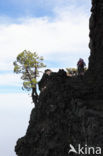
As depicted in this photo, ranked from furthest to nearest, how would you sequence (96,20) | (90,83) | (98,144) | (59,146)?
1. (96,20)
2. (90,83)
3. (59,146)
4. (98,144)

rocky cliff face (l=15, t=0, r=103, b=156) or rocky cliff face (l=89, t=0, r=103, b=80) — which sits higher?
rocky cliff face (l=89, t=0, r=103, b=80)

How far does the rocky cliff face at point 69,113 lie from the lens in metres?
31.1

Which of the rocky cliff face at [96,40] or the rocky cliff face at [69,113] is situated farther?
the rocky cliff face at [96,40]

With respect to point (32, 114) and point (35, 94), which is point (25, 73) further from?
point (32, 114)

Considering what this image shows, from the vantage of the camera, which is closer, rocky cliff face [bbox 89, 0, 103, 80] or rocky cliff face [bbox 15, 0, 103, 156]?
rocky cliff face [bbox 15, 0, 103, 156]

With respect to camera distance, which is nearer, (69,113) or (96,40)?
(69,113)

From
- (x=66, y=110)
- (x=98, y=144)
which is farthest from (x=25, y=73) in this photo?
(x=98, y=144)

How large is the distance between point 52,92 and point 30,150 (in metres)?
10.6

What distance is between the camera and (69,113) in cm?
3566

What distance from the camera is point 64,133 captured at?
35344 millimetres

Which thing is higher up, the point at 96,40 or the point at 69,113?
the point at 96,40

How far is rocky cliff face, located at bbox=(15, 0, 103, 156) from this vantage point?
102ft

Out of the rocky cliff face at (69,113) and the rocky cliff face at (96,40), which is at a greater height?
the rocky cliff face at (96,40)

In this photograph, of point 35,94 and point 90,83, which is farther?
point 35,94
